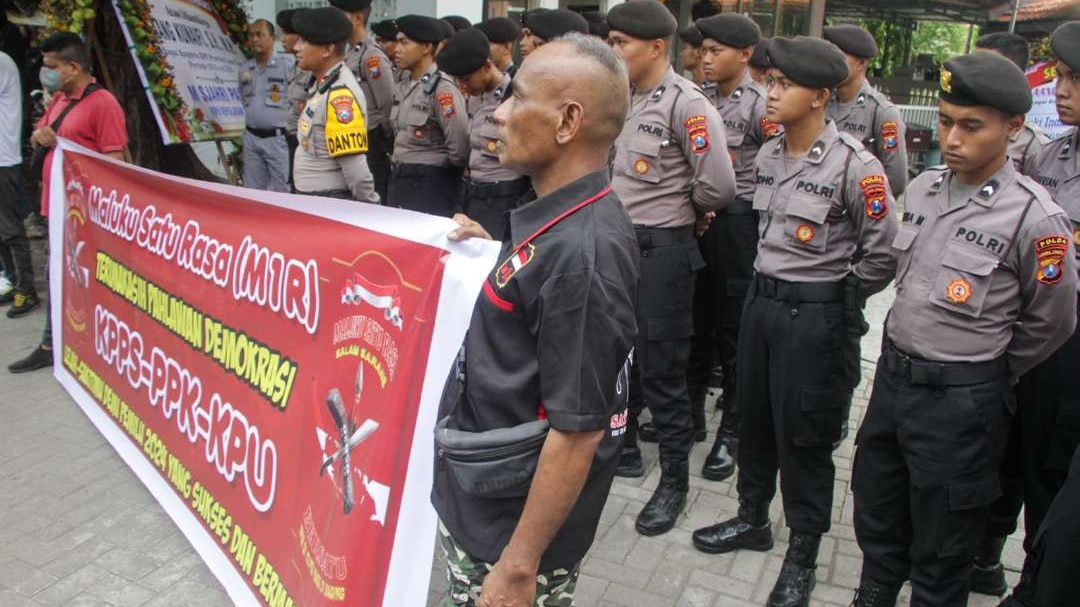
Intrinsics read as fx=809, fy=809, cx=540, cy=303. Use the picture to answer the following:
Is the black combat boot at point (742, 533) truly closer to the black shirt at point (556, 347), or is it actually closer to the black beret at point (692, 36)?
the black shirt at point (556, 347)

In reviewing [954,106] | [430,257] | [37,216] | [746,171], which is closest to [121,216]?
[430,257]

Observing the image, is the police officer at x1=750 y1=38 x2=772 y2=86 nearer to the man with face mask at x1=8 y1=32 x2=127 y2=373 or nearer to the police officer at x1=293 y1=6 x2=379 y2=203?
the police officer at x1=293 y1=6 x2=379 y2=203

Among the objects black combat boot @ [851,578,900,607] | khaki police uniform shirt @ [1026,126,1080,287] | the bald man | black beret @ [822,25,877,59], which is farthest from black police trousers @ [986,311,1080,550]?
black beret @ [822,25,877,59]

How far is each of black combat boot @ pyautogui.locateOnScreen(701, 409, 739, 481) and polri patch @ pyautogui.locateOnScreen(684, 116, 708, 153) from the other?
1.39m

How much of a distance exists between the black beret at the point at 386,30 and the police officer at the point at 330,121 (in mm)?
3017

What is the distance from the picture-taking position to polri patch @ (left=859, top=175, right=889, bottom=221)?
9.55ft

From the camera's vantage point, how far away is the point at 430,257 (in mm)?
2326

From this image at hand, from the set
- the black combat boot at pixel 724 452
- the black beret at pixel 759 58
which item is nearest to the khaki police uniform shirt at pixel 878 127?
the black beret at pixel 759 58

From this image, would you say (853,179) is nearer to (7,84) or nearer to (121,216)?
(121,216)

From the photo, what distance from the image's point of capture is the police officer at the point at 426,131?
5.41 metres

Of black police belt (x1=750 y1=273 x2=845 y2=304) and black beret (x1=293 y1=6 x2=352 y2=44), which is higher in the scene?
black beret (x1=293 y1=6 x2=352 y2=44)

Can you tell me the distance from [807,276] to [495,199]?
245 cm

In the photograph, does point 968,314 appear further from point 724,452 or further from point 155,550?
point 155,550

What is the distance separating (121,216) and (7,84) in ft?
9.87
